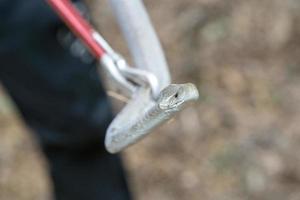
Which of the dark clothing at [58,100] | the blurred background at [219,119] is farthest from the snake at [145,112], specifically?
the blurred background at [219,119]

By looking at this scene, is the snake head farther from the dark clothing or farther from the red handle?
the dark clothing

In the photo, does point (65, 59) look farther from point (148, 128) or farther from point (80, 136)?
point (148, 128)

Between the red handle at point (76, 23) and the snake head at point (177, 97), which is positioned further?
the red handle at point (76, 23)

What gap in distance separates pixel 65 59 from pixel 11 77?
0.25ft

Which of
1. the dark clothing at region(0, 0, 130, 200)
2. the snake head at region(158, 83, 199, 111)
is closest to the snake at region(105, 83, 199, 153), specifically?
the snake head at region(158, 83, 199, 111)

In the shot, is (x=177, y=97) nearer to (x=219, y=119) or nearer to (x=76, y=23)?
(x=76, y=23)

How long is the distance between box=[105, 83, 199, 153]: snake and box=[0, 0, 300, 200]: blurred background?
0.82 m

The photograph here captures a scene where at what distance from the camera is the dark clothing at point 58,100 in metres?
0.96

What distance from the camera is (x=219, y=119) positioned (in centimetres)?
166

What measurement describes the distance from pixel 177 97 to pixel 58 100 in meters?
0.54

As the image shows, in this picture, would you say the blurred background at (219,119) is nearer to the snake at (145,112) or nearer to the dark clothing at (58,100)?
the dark clothing at (58,100)

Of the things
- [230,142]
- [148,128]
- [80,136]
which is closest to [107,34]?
[230,142]

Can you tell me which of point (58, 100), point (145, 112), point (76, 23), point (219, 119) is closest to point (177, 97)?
point (145, 112)

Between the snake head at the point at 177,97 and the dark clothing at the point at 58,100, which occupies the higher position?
the snake head at the point at 177,97
